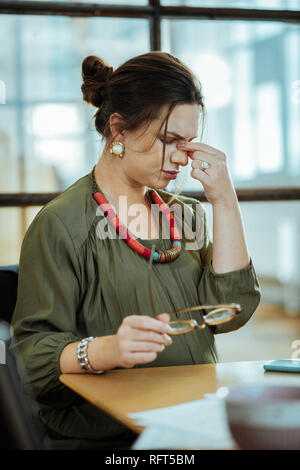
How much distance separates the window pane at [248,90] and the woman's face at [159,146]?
1.95 ft

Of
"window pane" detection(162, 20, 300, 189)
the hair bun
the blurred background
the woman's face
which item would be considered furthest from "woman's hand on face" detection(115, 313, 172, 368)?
"window pane" detection(162, 20, 300, 189)

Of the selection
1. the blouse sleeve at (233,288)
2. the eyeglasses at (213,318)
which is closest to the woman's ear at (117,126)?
the blouse sleeve at (233,288)

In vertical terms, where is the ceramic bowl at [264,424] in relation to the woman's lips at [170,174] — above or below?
below

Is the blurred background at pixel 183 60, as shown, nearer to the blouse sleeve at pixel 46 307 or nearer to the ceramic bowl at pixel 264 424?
the blouse sleeve at pixel 46 307

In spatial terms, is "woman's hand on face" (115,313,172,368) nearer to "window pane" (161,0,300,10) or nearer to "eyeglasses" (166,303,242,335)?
"eyeglasses" (166,303,242,335)

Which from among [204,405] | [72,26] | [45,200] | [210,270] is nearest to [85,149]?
[45,200]

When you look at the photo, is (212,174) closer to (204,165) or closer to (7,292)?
(204,165)

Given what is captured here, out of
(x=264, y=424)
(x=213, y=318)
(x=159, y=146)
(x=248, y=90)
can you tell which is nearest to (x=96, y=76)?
(x=159, y=146)

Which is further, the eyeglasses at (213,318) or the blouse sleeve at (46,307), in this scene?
the blouse sleeve at (46,307)

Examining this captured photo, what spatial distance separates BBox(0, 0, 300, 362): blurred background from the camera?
1759 mm

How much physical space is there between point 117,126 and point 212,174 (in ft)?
0.81

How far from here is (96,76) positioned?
1376mm

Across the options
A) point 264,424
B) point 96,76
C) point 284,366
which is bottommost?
point 284,366

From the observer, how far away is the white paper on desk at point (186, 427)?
0.69m
